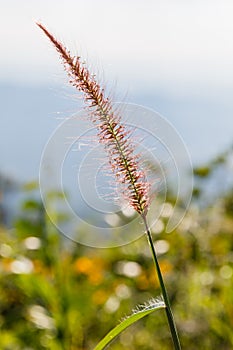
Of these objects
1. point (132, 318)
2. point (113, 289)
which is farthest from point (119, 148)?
point (113, 289)

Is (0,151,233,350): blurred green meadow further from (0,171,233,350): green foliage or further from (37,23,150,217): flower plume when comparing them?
(37,23,150,217): flower plume

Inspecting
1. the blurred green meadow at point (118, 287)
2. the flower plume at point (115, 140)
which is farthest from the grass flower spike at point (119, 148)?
the blurred green meadow at point (118, 287)

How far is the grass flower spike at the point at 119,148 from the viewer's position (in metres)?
0.90

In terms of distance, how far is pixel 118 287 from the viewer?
339 cm

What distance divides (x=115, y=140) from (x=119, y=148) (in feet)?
0.04

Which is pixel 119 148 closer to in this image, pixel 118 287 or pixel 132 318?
pixel 132 318

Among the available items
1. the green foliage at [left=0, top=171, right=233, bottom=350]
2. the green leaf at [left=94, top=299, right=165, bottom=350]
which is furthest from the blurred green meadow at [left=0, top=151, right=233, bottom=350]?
Result: the green leaf at [left=94, top=299, right=165, bottom=350]

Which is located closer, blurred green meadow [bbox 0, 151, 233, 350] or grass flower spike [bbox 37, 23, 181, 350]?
grass flower spike [bbox 37, 23, 181, 350]

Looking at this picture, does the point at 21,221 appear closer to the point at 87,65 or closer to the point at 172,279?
the point at 172,279

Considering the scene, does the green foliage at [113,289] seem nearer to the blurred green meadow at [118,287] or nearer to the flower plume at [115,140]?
the blurred green meadow at [118,287]

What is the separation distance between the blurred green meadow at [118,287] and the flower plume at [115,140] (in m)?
1.60

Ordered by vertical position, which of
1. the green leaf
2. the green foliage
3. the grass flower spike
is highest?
the green foliage

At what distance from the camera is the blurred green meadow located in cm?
275

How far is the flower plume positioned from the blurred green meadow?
1598 mm
